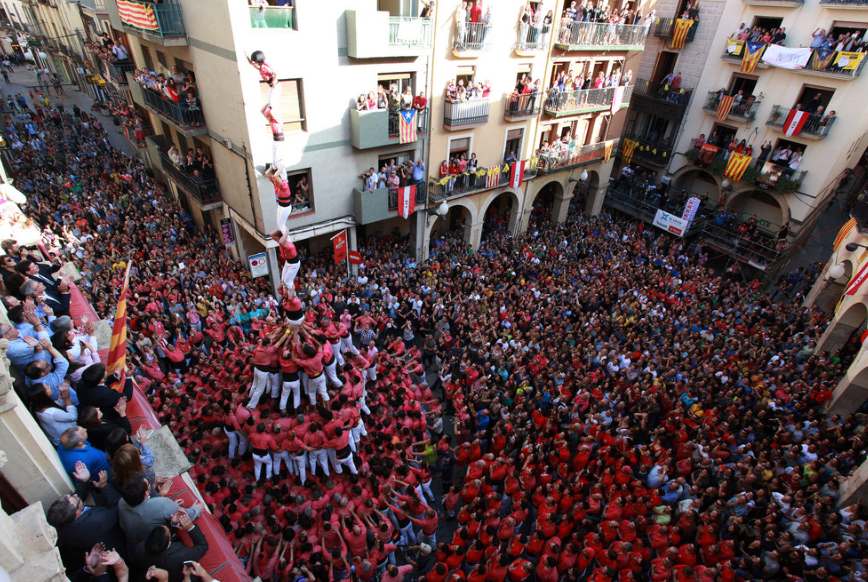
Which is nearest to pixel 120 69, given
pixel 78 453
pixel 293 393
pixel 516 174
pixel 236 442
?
pixel 516 174

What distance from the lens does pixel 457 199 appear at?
2153cm

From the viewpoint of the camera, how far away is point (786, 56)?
22.1 m

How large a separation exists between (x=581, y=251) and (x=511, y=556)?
55.2ft

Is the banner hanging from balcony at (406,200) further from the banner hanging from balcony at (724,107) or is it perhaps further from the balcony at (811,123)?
the balcony at (811,123)

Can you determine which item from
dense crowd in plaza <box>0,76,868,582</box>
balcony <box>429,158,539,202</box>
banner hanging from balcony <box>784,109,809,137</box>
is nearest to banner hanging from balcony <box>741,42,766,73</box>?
banner hanging from balcony <box>784,109,809,137</box>

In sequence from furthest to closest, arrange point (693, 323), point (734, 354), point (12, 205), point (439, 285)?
point (439, 285)
point (693, 323)
point (734, 354)
point (12, 205)

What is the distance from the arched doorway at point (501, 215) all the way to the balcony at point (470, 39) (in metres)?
7.48

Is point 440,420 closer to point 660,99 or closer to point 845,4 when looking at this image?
point 660,99

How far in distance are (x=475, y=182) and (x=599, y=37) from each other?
9.81 metres

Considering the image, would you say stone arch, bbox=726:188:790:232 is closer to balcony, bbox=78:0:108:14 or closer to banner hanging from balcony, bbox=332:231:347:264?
banner hanging from balcony, bbox=332:231:347:264

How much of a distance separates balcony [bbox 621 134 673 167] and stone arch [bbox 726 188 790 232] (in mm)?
4595

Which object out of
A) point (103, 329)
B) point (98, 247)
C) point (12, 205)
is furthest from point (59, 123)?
point (103, 329)

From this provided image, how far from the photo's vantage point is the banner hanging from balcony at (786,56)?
21.6 meters

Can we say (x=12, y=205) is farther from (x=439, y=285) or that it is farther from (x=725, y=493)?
(x=725, y=493)
